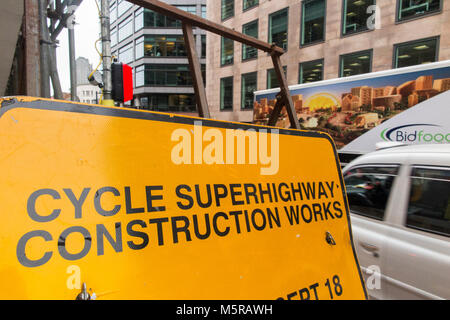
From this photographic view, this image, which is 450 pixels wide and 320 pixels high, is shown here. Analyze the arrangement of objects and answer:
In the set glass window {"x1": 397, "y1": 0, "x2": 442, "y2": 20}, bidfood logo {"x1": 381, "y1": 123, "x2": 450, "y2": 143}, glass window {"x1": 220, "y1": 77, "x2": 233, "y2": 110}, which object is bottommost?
bidfood logo {"x1": 381, "y1": 123, "x2": 450, "y2": 143}

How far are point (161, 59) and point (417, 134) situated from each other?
129 ft

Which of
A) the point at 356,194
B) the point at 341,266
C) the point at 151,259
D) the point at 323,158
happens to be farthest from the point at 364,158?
the point at 151,259

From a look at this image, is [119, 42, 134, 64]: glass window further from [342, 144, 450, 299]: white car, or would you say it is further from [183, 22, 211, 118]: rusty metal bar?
[342, 144, 450, 299]: white car

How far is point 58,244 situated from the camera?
105cm

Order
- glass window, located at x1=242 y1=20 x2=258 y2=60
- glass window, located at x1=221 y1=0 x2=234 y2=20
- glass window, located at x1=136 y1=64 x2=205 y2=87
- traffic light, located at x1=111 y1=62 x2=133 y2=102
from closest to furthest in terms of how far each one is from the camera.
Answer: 1. traffic light, located at x1=111 y1=62 x2=133 y2=102
2. glass window, located at x1=242 y1=20 x2=258 y2=60
3. glass window, located at x1=221 y1=0 x2=234 y2=20
4. glass window, located at x1=136 y1=64 x2=205 y2=87

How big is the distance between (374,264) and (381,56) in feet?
50.1

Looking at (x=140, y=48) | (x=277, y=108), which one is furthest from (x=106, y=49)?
(x=140, y=48)

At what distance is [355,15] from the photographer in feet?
51.5

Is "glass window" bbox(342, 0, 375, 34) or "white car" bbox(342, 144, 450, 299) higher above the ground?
"glass window" bbox(342, 0, 375, 34)

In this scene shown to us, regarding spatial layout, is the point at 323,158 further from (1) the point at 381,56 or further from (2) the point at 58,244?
(1) the point at 381,56

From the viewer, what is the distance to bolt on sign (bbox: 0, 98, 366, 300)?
3.36 feet

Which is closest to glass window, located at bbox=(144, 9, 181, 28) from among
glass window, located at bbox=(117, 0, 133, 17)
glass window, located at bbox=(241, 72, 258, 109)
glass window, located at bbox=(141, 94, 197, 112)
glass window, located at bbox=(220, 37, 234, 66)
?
glass window, located at bbox=(117, 0, 133, 17)

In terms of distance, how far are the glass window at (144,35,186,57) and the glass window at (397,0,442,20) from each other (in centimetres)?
3207

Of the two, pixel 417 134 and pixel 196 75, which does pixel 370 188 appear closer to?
pixel 196 75
